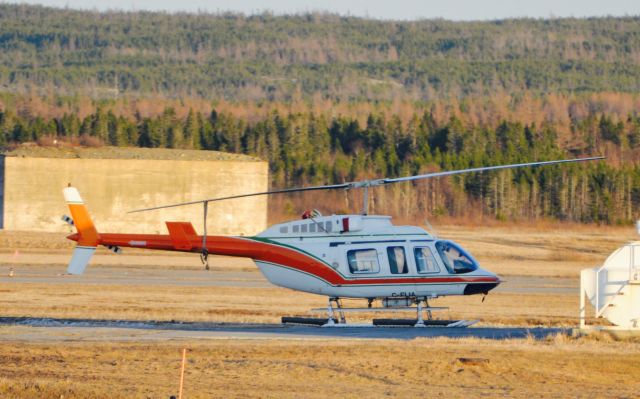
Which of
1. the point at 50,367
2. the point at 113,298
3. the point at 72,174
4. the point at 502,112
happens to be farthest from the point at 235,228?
the point at 502,112

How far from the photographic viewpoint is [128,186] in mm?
78875

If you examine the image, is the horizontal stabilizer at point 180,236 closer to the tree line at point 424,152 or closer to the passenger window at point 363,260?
the passenger window at point 363,260

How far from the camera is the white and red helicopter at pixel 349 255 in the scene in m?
30.7

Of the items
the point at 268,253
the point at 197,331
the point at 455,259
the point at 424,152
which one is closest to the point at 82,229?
the point at 197,331

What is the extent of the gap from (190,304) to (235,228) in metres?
41.0

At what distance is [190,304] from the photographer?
128 feet

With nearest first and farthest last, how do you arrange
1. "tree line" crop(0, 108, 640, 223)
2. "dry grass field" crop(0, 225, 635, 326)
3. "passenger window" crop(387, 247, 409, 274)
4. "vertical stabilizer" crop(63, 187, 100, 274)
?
"vertical stabilizer" crop(63, 187, 100, 274) → "passenger window" crop(387, 247, 409, 274) → "dry grass field" crop(0, 225, 635, 326) → "tree line" crop(0, 108, 640, 223)

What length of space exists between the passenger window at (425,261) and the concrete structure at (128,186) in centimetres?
4866

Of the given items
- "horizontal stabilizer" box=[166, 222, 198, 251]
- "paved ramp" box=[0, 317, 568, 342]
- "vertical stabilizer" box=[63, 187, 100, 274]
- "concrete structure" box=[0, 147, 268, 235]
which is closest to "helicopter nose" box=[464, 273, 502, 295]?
"paved ramp" box=[0, 317, 568, 342]

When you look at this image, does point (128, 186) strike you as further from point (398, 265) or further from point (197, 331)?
point (197, 331)

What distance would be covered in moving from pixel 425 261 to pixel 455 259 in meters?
0.81

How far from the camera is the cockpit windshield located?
30766mm

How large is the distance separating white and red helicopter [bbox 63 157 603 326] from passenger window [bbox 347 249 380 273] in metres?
0.03

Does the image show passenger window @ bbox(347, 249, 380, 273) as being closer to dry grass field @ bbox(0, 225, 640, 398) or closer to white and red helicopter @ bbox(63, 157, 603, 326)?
white and red helicopter @ bbox(63, 157, 603, 326)
